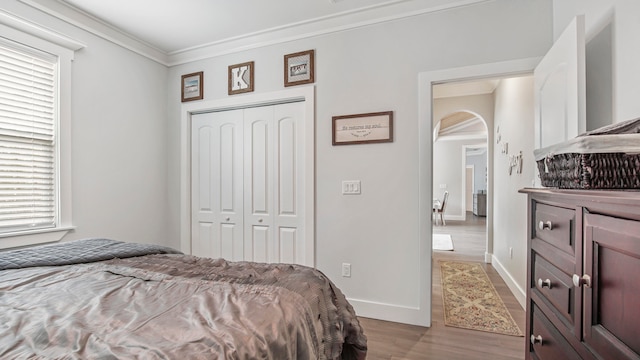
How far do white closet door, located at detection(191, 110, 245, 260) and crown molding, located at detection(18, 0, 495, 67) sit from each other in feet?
2.25

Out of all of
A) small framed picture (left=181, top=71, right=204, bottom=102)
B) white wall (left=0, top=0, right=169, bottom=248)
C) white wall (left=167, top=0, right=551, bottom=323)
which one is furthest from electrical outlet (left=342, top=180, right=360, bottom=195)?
white wall (left=0, top=0, right=169, bottom=248)

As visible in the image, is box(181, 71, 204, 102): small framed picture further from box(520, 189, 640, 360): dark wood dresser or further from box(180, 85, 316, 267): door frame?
box(520, 189, 640, 360): dark wood dresser

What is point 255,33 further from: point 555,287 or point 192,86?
point 555,287

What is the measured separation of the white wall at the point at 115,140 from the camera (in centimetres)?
271

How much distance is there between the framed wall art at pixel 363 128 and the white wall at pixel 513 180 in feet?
4.29

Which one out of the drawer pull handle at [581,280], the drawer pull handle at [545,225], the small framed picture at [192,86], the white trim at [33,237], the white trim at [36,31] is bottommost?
the white trim at [33,237]

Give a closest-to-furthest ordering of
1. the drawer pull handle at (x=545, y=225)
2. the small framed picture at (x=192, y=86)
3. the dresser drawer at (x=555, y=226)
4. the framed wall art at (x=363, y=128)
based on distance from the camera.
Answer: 1. the dresser drawer at (x=555, y=226)
2. the drawer pull handle at (x=545, y=225)
3. the framed wall art at (x=363, y=128)
4. the small framed picture at (x=192, y=86)

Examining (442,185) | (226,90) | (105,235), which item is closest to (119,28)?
(226,90)

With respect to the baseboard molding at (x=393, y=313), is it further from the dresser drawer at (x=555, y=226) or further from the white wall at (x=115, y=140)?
the white wall at (x=115, y=140)

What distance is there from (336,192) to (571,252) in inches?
78.7

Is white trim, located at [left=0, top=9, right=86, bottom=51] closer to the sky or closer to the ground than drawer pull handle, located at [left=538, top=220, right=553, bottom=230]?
closer to the sky

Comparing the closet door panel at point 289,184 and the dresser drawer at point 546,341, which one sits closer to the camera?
the dresser drawer at point 546,341

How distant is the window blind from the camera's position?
89.7 inches

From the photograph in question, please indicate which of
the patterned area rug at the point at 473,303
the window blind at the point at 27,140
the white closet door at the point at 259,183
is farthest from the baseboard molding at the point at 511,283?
the window blind at the point at 27,140
